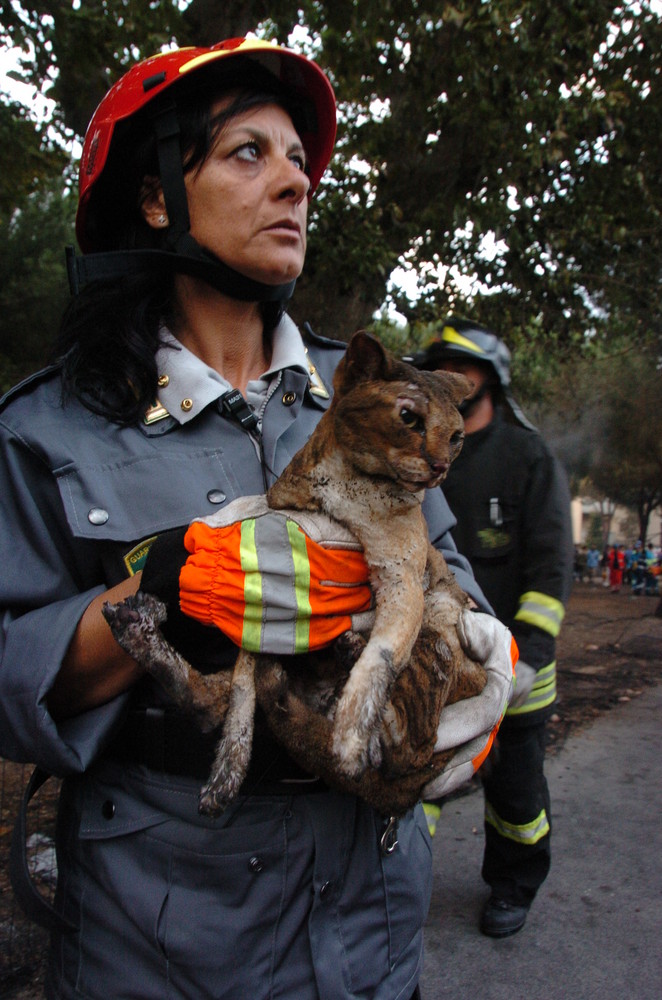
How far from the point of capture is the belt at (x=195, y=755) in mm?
1636

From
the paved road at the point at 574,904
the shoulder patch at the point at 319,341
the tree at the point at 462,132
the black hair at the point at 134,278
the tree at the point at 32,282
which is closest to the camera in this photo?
A: the black hair at the point at 134,278

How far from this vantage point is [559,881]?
4.71 metres

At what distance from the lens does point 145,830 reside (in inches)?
65.3

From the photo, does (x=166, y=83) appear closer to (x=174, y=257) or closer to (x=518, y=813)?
(x=174, y=257)

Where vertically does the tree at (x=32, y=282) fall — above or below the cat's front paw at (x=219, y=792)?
above

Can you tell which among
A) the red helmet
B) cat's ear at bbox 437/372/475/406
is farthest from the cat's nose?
the red helmet

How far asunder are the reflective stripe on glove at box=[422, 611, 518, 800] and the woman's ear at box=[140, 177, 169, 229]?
4.42ft

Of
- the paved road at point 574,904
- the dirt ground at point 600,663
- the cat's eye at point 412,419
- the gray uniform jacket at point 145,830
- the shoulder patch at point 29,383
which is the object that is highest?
the shoulder patch at point 29,383

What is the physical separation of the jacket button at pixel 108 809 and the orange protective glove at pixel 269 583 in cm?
50

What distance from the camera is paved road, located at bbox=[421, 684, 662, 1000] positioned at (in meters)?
3.76

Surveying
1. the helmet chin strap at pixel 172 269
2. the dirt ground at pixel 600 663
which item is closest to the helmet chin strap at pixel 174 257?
the helmet chin strap at pixel 172 269

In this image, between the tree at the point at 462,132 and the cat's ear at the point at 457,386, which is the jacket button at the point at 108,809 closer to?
the cat's ear at the point at 457,386

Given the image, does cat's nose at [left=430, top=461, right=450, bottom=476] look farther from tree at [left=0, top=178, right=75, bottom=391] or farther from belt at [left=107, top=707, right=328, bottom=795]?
tree at [left=0, top=178, right=75, bottom=391]

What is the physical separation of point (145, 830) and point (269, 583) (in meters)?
0.62
